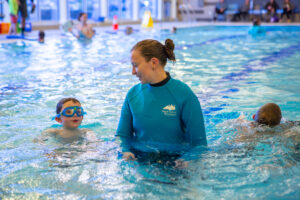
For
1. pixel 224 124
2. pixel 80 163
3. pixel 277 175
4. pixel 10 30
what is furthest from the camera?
pixel 10 30

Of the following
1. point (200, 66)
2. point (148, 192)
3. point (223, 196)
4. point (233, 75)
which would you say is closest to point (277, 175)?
point (223, 196)

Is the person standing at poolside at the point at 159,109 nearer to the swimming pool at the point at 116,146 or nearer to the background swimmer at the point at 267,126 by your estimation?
the swimming pool at the point at 116,146

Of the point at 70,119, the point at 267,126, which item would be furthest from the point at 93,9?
the point at 267,126

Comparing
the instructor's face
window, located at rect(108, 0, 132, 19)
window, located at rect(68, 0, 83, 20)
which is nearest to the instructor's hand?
the instructor's face

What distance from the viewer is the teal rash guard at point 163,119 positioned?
2.51m

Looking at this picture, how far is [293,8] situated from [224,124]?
24871 mm

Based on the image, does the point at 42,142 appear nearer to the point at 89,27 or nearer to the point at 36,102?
the point at 36,102

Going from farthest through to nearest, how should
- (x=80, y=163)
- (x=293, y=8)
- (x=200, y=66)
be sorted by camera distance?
(x=293, y=8), (x=200, y=66), (x=80, y=163)

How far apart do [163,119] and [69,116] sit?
3.59ft

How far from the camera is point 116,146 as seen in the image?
10.1 ft

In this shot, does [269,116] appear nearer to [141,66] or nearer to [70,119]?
[141,66]

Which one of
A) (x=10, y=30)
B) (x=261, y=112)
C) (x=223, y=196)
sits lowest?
(x=223, y=196)

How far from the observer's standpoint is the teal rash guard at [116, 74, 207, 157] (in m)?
2.51

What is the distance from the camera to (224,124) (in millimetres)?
4000
